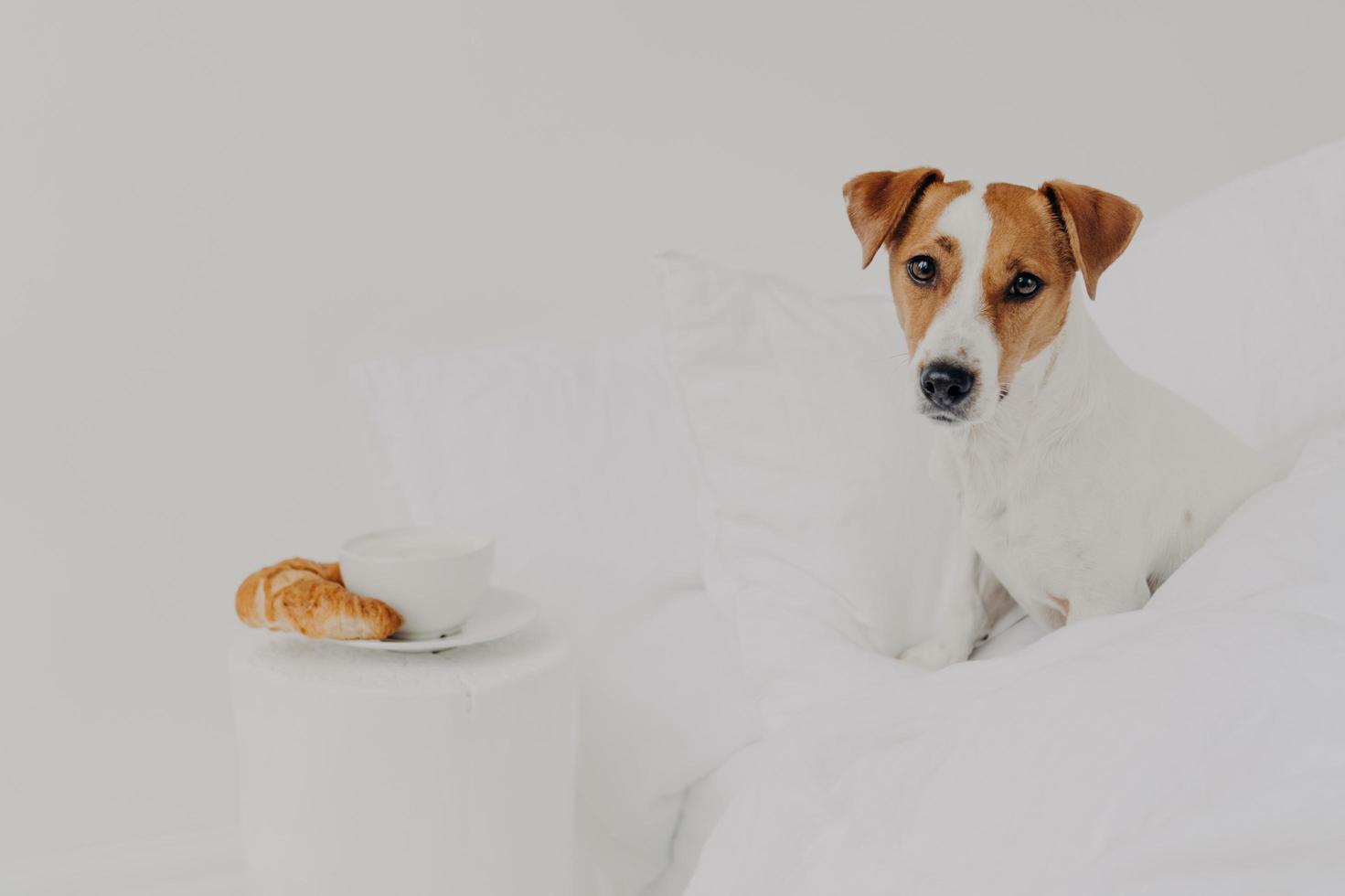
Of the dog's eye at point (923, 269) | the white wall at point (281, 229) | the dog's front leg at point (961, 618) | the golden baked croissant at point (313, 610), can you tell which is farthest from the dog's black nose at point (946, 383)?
the white wall at point (281, 229)

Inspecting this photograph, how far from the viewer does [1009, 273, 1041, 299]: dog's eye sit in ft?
3.23

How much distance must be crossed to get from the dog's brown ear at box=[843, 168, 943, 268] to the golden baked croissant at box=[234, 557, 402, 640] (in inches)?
24.0

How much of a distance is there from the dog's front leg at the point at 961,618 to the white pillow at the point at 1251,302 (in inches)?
14.2

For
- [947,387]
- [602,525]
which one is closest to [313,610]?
[602,525]

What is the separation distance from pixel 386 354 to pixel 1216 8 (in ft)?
5.15

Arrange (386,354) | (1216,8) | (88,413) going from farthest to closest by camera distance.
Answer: (1216,8) → (386,354) → (88,413)

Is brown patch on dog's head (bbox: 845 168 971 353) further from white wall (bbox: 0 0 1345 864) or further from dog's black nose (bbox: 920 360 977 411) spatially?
white wall (bbox: 0 0 1345 864)

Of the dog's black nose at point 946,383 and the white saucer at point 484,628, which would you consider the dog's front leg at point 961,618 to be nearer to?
the dog's black nose at point 946,383

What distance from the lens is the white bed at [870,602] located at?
68 cm

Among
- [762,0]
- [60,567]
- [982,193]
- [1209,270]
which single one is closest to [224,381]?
[60,567]

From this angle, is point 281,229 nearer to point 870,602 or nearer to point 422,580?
point 422,580

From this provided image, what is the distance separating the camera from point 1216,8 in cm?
214

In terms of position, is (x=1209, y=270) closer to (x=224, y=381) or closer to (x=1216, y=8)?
(x=1216, y=8)

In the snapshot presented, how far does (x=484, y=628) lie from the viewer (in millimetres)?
1300
